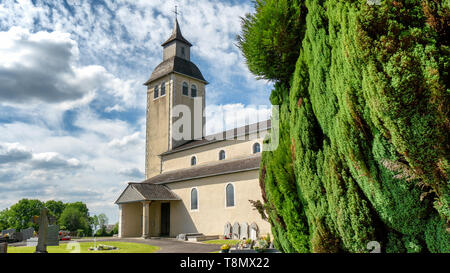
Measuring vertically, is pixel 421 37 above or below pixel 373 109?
above

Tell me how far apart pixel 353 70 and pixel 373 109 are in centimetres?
78

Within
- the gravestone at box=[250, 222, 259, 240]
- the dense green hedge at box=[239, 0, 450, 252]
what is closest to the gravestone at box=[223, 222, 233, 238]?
the gravestone at box=[250, 222, 259, 240]

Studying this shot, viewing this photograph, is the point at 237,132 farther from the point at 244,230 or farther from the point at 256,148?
the point at 244,230

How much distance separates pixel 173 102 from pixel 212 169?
39.9ft

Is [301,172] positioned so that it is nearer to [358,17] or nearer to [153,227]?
[358,17]

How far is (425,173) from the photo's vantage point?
4.34 metres

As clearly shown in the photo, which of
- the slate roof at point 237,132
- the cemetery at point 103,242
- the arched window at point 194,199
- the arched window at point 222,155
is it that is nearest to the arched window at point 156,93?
the slate roof at point 237,132

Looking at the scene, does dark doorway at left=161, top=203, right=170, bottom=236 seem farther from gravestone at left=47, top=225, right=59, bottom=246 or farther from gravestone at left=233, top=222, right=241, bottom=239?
gravestone at left=47, top=225, right=59, bottom=246

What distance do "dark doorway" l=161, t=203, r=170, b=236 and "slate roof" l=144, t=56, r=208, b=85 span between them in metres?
15.2

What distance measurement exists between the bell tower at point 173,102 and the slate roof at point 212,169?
4.38m

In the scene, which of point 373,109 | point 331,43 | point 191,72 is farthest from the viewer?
point 191,72

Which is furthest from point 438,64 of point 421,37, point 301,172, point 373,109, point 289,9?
point 289,9

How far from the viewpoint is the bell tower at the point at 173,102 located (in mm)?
34625

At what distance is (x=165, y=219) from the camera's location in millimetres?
28703
